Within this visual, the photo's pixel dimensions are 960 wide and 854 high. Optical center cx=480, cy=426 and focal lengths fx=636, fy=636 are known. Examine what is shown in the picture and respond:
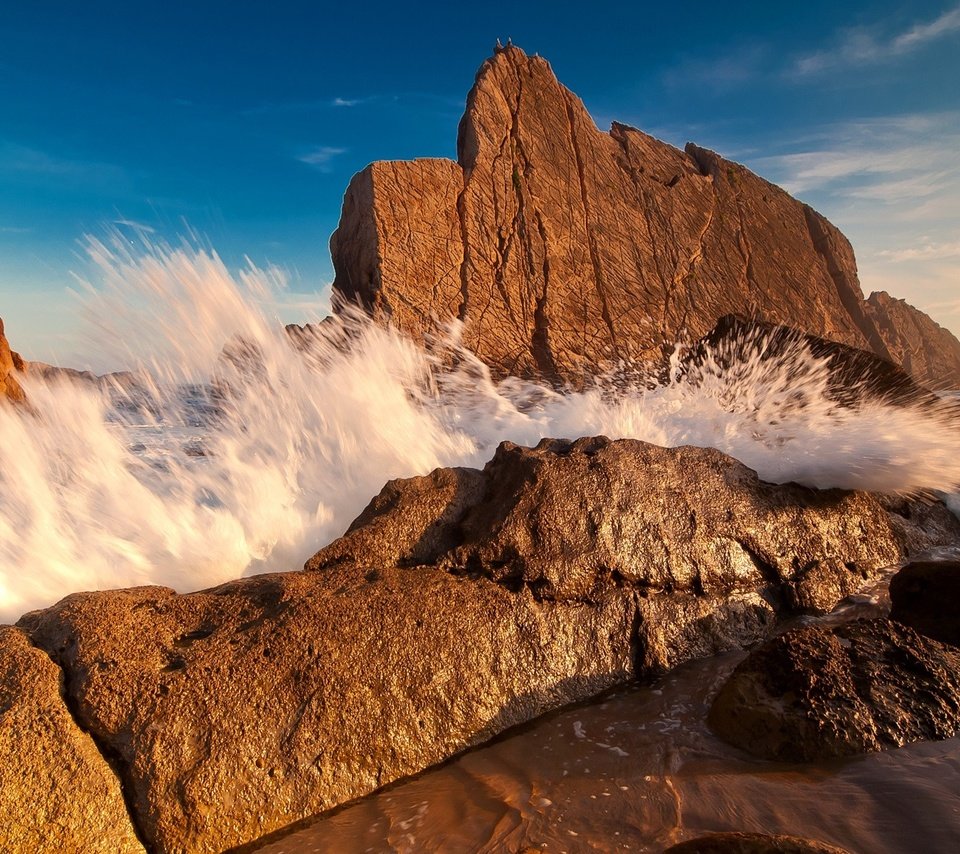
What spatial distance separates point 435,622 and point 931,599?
6.26 feet

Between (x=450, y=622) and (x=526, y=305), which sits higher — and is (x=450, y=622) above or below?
below

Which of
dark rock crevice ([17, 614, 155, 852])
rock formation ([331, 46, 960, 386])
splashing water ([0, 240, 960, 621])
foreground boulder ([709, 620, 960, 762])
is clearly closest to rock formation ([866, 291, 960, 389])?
rock formation ([331, 46, 960, 386])

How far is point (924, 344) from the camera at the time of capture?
84.1 feet

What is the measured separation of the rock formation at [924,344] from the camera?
2327 cm

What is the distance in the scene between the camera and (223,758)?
1.61 meters

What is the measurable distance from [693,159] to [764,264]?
2817 mm

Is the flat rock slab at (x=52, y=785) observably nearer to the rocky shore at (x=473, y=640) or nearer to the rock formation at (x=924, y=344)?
the rocky shore at (x=473, y=640)

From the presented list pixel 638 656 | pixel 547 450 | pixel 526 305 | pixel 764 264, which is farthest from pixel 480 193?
pixel 638 656

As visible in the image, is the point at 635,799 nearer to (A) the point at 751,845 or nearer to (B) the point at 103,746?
(A) the point at 751,845

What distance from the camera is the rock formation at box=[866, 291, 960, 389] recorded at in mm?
23266

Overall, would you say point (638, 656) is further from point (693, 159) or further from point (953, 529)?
point (693, 159)

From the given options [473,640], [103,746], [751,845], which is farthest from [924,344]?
[103,746]

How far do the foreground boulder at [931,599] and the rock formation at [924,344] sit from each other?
23.0 meters

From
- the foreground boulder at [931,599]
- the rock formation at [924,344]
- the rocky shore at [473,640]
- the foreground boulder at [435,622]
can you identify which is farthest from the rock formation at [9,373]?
the rock formation at [924,344]
